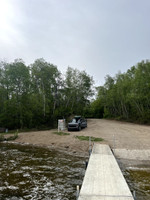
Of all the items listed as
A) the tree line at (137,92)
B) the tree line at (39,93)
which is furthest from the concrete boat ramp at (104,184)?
the tree line at (137,92)

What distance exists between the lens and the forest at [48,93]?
24.9m

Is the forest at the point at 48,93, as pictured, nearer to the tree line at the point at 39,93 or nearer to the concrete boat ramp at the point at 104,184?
the tree line at the point at 39,93

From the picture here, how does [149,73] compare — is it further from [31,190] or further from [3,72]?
[31,190]

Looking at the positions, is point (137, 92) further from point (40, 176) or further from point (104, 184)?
point (104, 184)

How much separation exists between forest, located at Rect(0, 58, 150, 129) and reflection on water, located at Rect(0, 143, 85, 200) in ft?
48.3

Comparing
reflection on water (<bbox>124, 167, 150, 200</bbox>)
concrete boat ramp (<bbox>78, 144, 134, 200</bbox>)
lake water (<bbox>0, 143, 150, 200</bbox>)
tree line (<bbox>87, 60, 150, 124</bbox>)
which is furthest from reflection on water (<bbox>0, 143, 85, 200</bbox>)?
tree line (<bbox>87, 60, 150, 124</bbox>)

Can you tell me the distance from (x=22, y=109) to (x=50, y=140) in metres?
10.0

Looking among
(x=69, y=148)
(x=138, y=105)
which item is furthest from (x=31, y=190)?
(x=138, y=105)

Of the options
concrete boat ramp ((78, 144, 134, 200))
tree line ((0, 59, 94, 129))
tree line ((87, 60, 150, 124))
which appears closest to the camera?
concrete boat ramp ((78, 144, 134, 200))

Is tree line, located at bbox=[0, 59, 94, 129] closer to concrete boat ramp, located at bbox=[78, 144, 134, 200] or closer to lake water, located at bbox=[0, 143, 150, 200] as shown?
lake water, located at bbox=[0, 143, 150, 200]

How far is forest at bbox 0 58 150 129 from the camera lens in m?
24.9

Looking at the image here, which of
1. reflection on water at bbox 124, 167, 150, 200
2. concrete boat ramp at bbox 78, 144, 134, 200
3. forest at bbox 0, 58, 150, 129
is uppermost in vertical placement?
forest at bbox 0, 58, 150, 129

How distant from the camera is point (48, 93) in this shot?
105ft

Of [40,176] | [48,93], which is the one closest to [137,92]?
[48,93]
